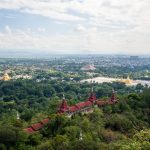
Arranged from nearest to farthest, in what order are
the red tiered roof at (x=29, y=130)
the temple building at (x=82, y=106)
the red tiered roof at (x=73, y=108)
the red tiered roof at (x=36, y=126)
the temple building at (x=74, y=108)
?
1. the red tiered roof at (x=29, y=130)
2. the red tiered roof at (x=36, y=126)
3. the temple building at (x=74, y=108)
4. the temple building at (x=82, y=106)
5. the red tiered roof at (x=73, y=108)

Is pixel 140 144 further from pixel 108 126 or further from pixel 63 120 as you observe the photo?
pixel 108 126

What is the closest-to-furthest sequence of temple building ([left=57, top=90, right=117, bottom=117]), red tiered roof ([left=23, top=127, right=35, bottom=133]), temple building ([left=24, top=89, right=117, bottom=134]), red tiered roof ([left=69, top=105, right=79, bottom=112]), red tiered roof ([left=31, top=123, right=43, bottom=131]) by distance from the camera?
red tiered roof ([left=23, top=127, right=35, bottom=133])
red tiered roof ([left=31, top=123, right=43, bottom=131])
temple building ([left=24, top=89, right=117, bottom=134])
temple building ([left=57, top=90, right=117, bottom=117])
red tiered roof ([left=69, top=105, right=79, bottom=112])

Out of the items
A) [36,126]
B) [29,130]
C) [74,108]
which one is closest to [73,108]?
[74,108]

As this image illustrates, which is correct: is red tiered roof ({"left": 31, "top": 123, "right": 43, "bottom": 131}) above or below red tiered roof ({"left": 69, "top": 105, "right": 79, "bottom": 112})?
below

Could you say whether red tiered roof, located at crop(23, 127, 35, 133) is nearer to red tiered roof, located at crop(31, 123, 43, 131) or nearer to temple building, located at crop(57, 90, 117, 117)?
red tiered roof, located at crop(31, 123, 43, 131)

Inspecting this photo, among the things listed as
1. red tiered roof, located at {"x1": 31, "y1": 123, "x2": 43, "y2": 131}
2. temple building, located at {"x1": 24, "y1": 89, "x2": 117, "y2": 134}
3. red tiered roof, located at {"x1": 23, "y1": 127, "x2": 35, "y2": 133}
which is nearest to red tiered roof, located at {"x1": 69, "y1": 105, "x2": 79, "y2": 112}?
temple building, located at {"x1": 24, "y1": 89, "x2": 117, "y2": 134}

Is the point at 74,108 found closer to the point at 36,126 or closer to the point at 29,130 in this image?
the point at 36,126

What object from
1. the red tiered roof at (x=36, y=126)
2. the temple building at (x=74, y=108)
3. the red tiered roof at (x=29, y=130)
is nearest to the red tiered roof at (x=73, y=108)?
the temple building at (x=74, y=108)

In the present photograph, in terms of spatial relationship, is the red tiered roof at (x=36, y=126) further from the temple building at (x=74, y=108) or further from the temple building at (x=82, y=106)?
the temple building at (x=82, y=106)

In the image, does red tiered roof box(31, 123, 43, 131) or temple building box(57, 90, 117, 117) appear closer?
red tiered roof box(31, 123, 43, 131)

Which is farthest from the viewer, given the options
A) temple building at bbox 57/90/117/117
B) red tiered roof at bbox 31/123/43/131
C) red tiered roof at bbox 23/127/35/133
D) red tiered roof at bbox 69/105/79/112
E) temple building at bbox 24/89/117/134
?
red tiered roof at bbox 69/105/79/112

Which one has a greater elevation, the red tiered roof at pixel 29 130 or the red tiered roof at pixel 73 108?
the red tiered roof at pixel 73 108
